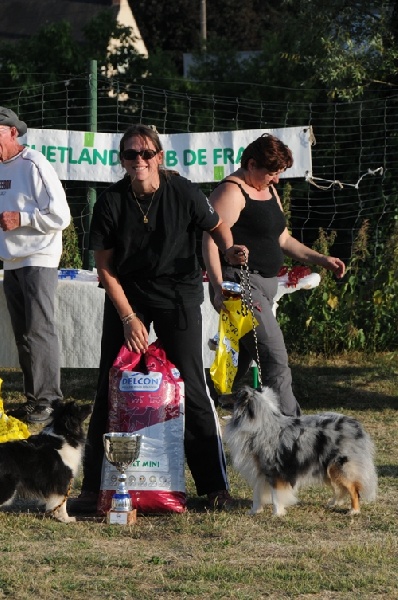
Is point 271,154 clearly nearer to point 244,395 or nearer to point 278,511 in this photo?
point 244,395

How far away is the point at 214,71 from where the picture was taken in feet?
63.1

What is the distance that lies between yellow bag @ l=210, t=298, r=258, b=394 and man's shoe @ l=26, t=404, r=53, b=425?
1628 mm

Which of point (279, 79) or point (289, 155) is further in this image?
point (279, 79)

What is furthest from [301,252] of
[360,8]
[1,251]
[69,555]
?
[360,8]

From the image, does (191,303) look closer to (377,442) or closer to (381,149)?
(377,442)

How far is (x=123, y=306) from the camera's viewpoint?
197 inches

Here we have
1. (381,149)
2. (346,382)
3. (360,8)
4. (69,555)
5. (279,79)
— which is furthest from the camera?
(279,79)

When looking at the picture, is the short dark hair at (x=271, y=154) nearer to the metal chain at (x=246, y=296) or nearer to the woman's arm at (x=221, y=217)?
the woman's arm at (x=221, y=217)

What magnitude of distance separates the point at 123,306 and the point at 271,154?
1.16 m

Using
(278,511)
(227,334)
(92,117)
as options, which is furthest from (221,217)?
(92,117)

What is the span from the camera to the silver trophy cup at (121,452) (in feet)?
16.2

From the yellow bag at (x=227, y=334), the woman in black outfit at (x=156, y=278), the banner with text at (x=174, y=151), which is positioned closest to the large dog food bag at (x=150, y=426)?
the woman in black outfit at (x=156, y=278)

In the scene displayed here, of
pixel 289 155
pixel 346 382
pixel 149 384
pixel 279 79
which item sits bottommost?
pixel 346 382

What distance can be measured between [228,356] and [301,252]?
84cm
